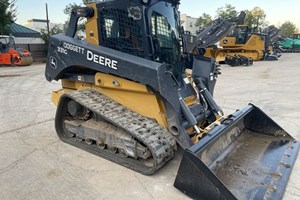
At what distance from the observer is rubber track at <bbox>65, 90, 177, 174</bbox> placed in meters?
3.06

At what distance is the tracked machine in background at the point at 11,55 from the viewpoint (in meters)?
17.2

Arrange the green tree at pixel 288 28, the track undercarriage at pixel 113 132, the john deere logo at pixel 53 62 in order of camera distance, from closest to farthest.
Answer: the track undercarriage at pixel 113 132 → the john deere logo at pixel 53 62 → the green tree at pixel 288 28

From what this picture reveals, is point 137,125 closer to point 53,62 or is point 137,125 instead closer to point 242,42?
point 53,62

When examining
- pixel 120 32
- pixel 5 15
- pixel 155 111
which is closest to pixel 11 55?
pixel 5 15

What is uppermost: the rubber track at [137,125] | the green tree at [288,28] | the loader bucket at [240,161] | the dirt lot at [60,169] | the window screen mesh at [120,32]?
the green tree at [288,28]

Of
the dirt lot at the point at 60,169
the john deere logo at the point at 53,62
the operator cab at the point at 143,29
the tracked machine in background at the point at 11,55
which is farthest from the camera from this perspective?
the tracked machine in background at the point at 11,55

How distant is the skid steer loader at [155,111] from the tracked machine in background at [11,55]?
14631 mm

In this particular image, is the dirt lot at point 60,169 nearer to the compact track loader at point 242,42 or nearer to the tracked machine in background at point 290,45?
the compact track loader at point 242,42

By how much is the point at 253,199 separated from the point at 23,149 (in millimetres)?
3120

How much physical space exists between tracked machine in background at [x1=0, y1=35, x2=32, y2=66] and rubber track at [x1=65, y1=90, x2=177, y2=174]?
15.4 m

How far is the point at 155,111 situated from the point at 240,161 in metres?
1.18

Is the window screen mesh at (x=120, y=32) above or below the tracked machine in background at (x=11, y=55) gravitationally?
above

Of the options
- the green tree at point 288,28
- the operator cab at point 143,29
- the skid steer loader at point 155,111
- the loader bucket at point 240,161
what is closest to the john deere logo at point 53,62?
the skid steer loader at point 155,111

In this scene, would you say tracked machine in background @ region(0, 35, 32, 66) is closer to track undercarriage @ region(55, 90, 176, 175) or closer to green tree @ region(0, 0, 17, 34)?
green tree @ region(0, 0, 17, 34)
